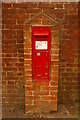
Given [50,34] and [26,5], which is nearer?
[50,34]

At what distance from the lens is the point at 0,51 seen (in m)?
2.96

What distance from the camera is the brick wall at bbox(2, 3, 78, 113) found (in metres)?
2.84

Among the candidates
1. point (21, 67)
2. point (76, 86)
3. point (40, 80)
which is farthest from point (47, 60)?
point (76, 86)

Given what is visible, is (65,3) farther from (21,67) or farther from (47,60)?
(21,67)

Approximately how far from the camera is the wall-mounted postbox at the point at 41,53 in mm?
2572

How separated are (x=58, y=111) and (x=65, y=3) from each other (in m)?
2.11

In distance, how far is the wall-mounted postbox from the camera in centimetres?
257

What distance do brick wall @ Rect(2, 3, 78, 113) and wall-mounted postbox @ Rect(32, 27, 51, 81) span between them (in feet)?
1.37

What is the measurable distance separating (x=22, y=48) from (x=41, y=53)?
514mm

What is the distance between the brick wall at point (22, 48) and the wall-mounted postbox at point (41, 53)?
1.37 feet

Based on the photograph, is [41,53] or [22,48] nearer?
[41,53]

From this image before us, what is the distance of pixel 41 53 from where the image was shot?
8.60 feet

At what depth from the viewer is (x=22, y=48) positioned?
2955mm

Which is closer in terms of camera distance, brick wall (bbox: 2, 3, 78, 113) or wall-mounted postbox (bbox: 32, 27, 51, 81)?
wall-mounted postbox (bbox: 32, 27, 51, 81)
